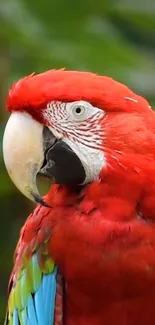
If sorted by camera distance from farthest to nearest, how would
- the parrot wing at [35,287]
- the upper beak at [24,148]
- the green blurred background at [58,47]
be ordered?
the green blurred background at [58,47], the parrot wing at [35,287], the upper beak at [24,148]

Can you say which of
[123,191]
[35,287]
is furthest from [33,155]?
[35,287]

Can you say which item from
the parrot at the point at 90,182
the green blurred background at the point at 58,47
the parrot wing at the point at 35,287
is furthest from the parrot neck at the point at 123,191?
the green blurred background at the point at 58,47

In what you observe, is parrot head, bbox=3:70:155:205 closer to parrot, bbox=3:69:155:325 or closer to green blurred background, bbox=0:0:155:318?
parrot, bbox=3:69:155:325

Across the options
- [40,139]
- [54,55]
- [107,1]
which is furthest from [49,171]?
[107,1]

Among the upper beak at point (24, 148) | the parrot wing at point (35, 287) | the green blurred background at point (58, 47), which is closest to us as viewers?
the upper beak at point (24, 148)

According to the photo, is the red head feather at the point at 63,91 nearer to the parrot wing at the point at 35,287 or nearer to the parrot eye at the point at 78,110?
the parrot eye at the point at 78,110

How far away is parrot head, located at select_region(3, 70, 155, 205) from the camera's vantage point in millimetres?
1304

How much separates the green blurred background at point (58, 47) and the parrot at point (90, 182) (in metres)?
0.43

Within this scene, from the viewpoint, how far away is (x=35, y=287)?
1.49m

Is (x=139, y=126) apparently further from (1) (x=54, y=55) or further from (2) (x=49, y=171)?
(1) (x=54, y=55)

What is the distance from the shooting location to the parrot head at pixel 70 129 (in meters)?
1.30

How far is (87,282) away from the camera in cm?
139

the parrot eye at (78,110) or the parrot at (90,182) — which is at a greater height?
the parrot eye at (78,110)

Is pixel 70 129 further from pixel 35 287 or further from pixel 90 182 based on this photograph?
pixel 35 287
